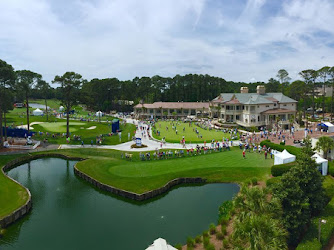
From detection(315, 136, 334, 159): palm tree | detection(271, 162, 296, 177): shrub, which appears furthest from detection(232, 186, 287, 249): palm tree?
detection(315, 136, 334, 159): palm tree

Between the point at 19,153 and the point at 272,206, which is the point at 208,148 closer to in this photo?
the point at 272,206

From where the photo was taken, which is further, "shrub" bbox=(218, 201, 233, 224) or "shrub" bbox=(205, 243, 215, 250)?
"shrub" bbox=(218, 201, 233, 224)

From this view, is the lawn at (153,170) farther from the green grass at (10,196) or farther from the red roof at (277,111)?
the red roof at (277,111)

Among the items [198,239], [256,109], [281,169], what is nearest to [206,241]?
[198,239]

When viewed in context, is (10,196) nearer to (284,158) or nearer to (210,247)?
(210,247)

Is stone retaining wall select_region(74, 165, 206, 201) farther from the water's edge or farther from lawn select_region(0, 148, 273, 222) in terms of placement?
lawn select_region(0, 148, 273, 222)

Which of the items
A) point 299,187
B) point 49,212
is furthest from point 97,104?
point 299,187
